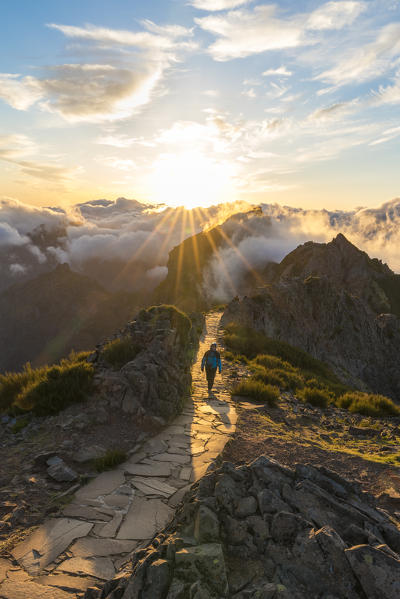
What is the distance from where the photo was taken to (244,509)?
357cm

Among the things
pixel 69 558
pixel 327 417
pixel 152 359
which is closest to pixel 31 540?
pixel 69 558

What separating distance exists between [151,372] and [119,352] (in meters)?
1.88

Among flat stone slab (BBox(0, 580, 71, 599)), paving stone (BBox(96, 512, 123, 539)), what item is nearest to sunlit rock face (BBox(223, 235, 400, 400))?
paving stone (BBox(96, 512, 123, 539))

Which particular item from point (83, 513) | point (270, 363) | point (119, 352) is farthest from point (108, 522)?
point (270, 363)

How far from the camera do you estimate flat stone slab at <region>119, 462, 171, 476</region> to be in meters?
6.35

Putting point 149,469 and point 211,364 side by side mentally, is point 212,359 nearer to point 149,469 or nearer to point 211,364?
point 211,364

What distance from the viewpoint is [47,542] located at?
169 inches

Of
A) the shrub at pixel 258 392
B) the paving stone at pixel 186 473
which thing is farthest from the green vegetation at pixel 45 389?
the shrub at pixel 258 392

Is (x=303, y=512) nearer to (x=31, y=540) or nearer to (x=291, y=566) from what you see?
(x=291, y=566)

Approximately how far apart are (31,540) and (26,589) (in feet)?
2.89

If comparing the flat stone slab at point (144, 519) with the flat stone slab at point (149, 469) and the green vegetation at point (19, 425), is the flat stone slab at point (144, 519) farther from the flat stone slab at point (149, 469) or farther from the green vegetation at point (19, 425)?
the green vegetation at point (19, 425)

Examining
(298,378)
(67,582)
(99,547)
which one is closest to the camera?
(67,582)

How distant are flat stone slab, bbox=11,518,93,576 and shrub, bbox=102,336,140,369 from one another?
5961 mm

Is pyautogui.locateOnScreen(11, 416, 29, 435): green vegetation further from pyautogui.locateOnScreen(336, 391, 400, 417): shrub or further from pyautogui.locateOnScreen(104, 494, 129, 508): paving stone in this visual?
pyautogui.locateOnScreen(336, 391, 400, 417): shrub
